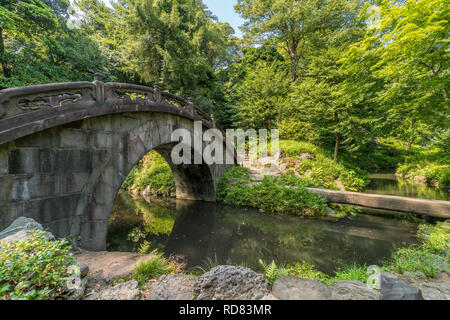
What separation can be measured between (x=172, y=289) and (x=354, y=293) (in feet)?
6.79

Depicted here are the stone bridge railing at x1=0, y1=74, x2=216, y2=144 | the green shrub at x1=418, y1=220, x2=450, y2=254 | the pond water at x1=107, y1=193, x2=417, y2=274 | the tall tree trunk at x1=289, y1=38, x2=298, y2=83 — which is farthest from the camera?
the tall tree trunk at x1=289, y1=38, x2=298, y2=83

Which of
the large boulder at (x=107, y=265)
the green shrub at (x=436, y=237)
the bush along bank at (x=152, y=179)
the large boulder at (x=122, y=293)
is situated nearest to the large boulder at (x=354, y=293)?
the large boulder at (x=122, y=293)

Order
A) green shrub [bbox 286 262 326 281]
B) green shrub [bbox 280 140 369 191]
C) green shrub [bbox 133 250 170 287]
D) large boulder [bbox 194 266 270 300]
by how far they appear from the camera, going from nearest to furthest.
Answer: large boulder [bbox 194 266 270 300]
green shrub [bbox 133 250 170 287]
green shrub [bbox 286 262 326 281]
green shrub [bbox 280 140 369 191]

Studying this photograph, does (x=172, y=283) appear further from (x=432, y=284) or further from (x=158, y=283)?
(x=432, y=284)

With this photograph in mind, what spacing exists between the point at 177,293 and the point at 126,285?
0.62 m

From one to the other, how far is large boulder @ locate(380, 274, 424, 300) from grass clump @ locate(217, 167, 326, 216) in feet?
21.8

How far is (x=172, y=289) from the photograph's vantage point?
2381mm

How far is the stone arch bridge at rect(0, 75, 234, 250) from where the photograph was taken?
3213 mm

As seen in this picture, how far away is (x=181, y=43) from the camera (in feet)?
50.5

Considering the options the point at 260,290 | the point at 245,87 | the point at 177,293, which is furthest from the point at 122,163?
the point at 245,87

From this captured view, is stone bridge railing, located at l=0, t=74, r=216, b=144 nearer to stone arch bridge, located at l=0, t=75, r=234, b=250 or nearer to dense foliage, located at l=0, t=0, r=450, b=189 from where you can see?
stone arch bridge, located at l=0, t=75, r=234, b=250

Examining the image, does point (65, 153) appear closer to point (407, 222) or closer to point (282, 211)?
point (282, 211)

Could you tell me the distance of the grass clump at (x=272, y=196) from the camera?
846 centimetres

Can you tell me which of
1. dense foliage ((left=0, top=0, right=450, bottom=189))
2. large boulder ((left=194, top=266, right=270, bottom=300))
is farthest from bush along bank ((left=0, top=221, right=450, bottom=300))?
dense foliage ((left=0, top=0, right=450, bottom=189))
